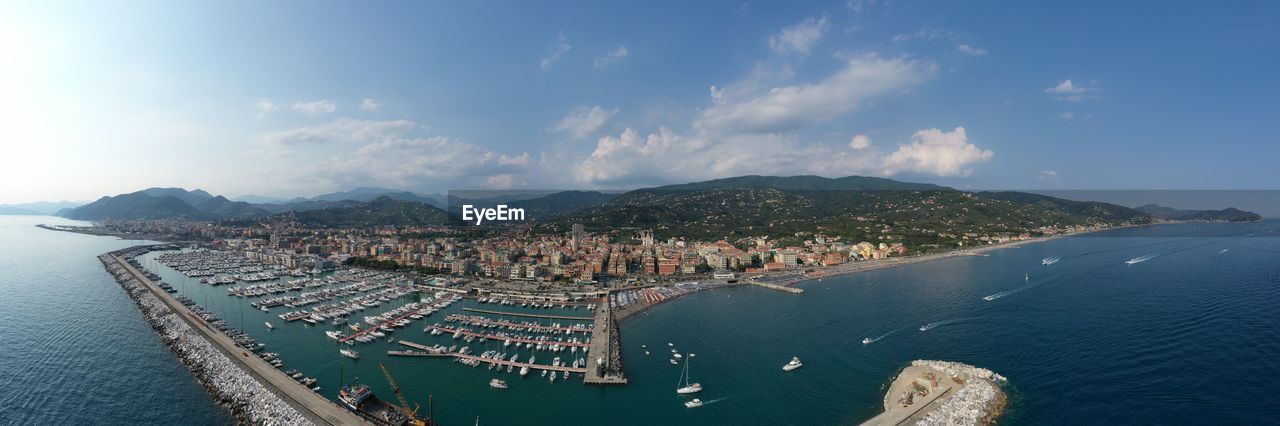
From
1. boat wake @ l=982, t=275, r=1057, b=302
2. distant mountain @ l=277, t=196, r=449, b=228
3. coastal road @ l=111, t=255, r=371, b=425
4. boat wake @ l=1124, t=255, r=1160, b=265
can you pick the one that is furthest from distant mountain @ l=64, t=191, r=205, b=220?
boat wake @ l=1124, t=255, r=1160, b=265

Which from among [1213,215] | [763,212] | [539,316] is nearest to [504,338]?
[539,316]

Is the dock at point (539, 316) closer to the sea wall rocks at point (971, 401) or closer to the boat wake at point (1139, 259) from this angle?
the sea wall rocks at point (971, 401)

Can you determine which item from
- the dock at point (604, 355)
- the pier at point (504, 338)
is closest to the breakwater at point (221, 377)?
the pier at point (504, 338)

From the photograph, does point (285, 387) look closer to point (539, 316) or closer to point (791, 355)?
point (539, 316)

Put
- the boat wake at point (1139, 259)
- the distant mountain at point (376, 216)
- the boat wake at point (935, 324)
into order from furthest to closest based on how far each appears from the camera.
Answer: the distant mountain at point (376, 216), the boat wake at point (1139, 259), the boat wake at point (935, 324)

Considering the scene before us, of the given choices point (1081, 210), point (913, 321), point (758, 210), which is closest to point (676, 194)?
point (758, 210)

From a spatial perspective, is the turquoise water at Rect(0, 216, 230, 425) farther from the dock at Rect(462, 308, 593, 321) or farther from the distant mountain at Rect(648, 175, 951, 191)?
the distant mountain at Rect(648, 175, 951, 191)
